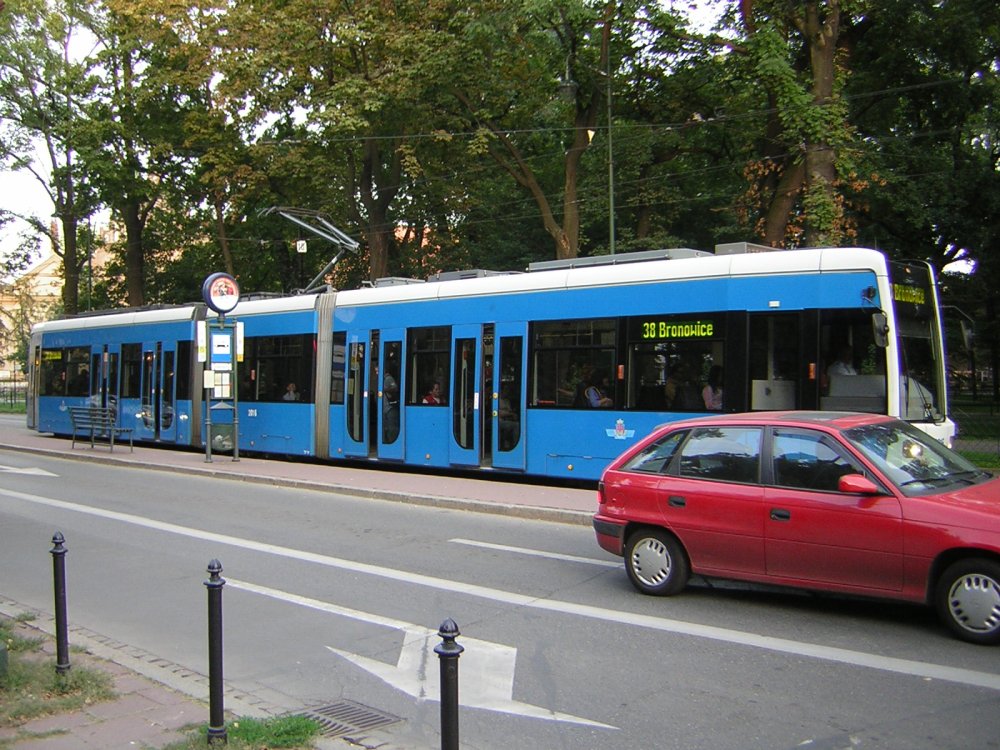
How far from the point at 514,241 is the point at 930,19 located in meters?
16.0

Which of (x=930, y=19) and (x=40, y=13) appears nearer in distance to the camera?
(x=930, y=19)

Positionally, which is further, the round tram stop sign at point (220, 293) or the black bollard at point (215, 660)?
the round tram stop sign at point (220, 293)

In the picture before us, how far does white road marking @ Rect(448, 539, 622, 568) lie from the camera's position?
31.3 feet

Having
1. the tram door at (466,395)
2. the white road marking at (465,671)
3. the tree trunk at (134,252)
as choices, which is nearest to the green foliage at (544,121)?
the tree trunk at (134,252)

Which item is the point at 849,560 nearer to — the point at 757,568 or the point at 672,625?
the point at 757,568

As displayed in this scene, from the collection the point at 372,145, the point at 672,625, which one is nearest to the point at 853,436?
the point at 672,625

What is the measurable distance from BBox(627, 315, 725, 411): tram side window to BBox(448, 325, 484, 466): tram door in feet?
10.5

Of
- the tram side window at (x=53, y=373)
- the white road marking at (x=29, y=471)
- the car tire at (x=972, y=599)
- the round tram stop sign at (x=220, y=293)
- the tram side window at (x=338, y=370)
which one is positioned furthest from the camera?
the tram side window at (x=53, y=373)

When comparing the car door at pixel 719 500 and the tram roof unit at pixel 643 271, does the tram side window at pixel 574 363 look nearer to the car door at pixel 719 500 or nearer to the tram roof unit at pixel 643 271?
the tram roof unit at pixel 643 271

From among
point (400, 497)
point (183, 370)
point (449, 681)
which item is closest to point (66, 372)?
point (183, 370)

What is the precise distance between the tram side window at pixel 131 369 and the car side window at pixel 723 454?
794 inches

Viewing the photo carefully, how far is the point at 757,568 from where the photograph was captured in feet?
23.8

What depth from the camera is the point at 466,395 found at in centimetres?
1631

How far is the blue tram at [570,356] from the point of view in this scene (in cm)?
1191
